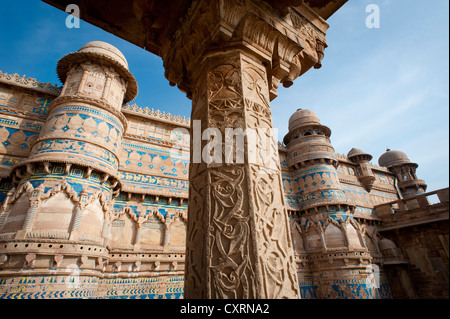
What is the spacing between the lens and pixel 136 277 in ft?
22.9

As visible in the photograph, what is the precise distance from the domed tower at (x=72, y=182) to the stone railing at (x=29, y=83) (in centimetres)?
80

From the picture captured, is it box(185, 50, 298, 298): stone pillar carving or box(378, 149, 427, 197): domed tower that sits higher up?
box(378, 149, 427, 197): domed tower

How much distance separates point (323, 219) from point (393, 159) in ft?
35.7

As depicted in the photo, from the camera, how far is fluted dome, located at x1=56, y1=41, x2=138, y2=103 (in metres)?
7.75

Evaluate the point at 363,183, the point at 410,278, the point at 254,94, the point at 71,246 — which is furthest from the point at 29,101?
the point at 410,278

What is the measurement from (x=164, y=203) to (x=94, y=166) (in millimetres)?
2921

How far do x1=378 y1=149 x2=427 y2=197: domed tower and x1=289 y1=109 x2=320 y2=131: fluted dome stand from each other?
850cm

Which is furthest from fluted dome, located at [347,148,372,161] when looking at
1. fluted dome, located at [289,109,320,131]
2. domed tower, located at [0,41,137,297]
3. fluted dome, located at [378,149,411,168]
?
domed tower, located at [0,41,137,297]

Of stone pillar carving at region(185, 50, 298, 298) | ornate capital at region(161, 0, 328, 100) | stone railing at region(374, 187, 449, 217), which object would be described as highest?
stone railing at region(374, 187, 449, 217)

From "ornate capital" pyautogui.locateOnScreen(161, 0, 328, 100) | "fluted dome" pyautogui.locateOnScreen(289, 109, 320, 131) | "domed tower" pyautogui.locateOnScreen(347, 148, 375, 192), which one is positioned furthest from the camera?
"domed tower" pyautogui.locateOnScreen(347, 148, 375, 192)

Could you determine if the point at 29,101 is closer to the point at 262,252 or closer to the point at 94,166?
the point at 94,166

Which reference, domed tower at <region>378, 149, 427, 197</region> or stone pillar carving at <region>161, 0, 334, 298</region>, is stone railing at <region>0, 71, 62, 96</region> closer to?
stone pillar carving at <region>161, 0, 334, 298</region>

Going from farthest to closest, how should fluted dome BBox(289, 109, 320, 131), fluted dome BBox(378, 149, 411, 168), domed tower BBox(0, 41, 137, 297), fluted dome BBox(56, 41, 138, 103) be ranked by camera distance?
1. fluted dome BBox(378, 149, 411, 168)
2. fluted dome BBox(289, 109, 320, 131)
3. fluted dome BBox(56, 41, 138, 103)
4. domed tower BBox(0, 41, 137, 297)

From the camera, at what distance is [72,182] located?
608cm
